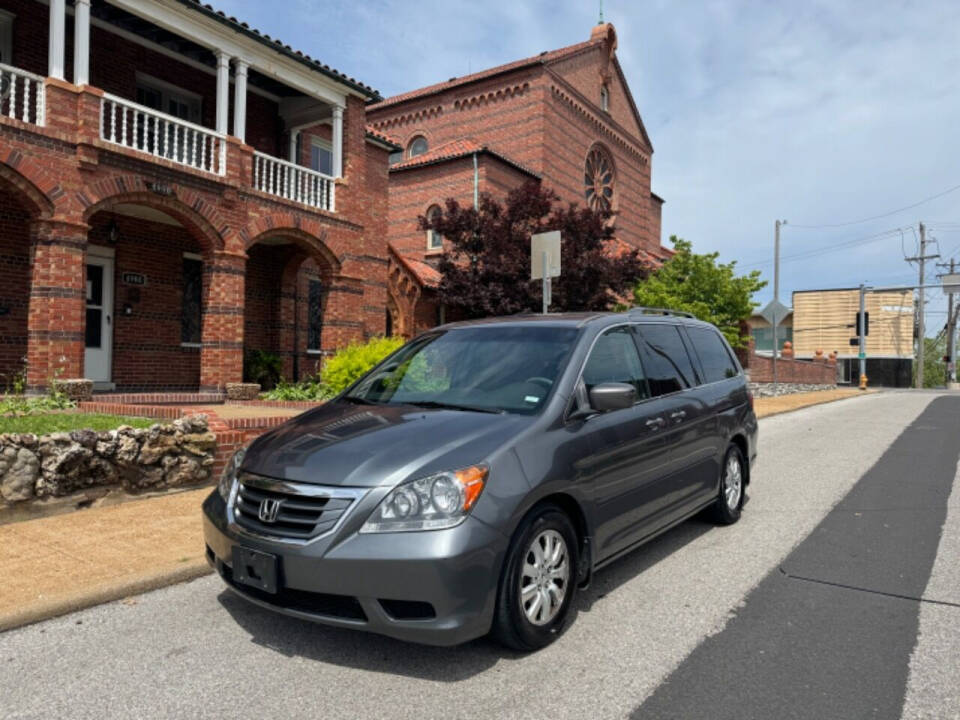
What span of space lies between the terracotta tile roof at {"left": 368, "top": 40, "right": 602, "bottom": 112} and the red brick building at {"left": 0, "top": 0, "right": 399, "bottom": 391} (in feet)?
39.5

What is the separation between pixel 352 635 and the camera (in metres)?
3.72

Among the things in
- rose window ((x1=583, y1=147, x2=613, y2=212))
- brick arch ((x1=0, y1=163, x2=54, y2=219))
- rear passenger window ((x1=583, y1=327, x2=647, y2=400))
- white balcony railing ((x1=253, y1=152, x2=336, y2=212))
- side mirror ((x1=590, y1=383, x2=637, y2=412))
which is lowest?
side mirror ((x1=590, y1=383, x2=637, y2=412))

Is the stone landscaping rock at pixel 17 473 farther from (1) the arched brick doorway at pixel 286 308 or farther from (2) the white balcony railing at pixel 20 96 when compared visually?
(1) the arched brick doorway at pixel 286 308

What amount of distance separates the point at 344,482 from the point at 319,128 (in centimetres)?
1545

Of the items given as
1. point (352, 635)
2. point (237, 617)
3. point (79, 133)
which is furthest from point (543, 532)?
point (79, 133)

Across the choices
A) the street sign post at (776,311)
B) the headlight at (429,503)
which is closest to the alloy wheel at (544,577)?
the headlight at (429,503)

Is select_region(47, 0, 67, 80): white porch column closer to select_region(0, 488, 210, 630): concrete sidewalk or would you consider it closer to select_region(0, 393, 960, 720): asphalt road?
select_region(0, 488, 210, 630): concrete sidewalk

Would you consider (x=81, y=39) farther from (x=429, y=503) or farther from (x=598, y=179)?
(x=598, y=179)

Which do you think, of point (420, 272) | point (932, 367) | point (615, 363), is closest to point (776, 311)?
point (420, 272)

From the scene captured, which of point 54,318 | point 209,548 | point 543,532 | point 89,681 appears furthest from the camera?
point 54,318

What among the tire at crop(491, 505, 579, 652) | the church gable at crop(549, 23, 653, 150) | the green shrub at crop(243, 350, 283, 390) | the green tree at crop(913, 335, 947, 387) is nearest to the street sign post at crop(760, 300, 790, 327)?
the church gable at crop(549, 23, 653, 150)

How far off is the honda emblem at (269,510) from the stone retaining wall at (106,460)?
10.9ft

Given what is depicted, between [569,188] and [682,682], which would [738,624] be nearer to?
[682,682]

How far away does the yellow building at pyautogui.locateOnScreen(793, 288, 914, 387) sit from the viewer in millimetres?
57750
